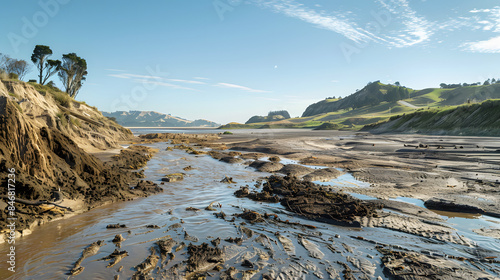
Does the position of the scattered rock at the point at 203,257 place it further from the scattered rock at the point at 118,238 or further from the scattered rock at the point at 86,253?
the scattered rock at the point at 86,253

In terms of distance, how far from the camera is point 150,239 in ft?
22.1

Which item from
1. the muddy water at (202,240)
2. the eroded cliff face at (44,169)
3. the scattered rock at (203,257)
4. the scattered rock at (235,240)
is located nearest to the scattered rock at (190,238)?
the muddy water at (202,240)

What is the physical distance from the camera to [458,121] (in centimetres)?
4766

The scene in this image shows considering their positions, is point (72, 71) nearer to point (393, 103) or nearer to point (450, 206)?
point (450, 206)

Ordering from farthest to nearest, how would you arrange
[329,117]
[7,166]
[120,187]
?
[329,117], [120,187], [7,166]

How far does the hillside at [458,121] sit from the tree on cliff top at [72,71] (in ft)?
266

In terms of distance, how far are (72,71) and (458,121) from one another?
275 feet

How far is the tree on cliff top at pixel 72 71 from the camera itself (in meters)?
51.7

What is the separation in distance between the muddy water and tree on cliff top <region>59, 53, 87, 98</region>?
5666 centimetres

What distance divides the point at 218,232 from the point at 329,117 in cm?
18921

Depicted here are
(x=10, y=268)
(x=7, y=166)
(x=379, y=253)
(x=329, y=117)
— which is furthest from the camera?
(x=329, y=117)

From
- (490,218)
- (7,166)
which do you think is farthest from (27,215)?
(490,218)

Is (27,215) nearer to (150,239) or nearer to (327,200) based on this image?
(150,239)

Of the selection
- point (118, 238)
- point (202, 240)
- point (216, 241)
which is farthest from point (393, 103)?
point (118, 238)
